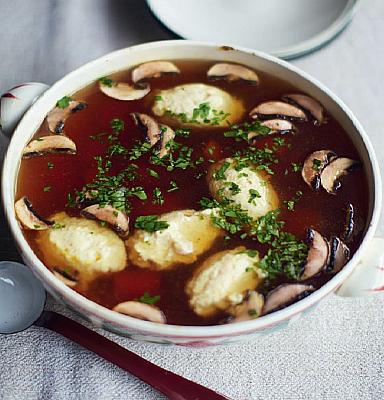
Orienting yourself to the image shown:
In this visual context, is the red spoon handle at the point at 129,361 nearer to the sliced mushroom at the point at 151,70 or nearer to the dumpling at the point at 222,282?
the dumpling at the point at 222,282

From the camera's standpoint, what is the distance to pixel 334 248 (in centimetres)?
120

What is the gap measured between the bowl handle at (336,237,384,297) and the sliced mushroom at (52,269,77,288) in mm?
475

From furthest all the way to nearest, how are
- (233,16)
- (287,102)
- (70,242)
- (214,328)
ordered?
(233,16), (287,102), (70,242), (214,328)

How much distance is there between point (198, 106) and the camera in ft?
4.57

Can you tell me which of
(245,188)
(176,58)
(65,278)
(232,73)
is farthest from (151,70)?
(65,278)

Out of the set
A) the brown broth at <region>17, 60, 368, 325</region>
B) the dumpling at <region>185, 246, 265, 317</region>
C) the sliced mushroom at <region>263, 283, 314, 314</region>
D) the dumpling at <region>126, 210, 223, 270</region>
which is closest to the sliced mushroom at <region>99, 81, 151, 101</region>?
the brown broth at <region>17, 60, 368, 325</region>

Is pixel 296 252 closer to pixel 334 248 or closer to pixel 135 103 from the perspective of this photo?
pixel 334 248

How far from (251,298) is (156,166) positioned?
0.35m

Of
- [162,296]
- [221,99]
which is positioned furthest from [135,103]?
[162,296]

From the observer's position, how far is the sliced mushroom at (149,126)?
4.46 feet

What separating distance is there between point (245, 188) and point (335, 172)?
0.63 ft

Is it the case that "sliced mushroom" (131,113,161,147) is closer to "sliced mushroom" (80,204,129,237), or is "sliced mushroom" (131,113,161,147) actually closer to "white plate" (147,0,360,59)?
"sliced mushroom" (80,204,129,237)

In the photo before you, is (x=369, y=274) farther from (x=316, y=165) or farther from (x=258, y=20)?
(x=258, y=20)

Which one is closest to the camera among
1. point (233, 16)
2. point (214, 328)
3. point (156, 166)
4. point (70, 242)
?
point (214, 328)
